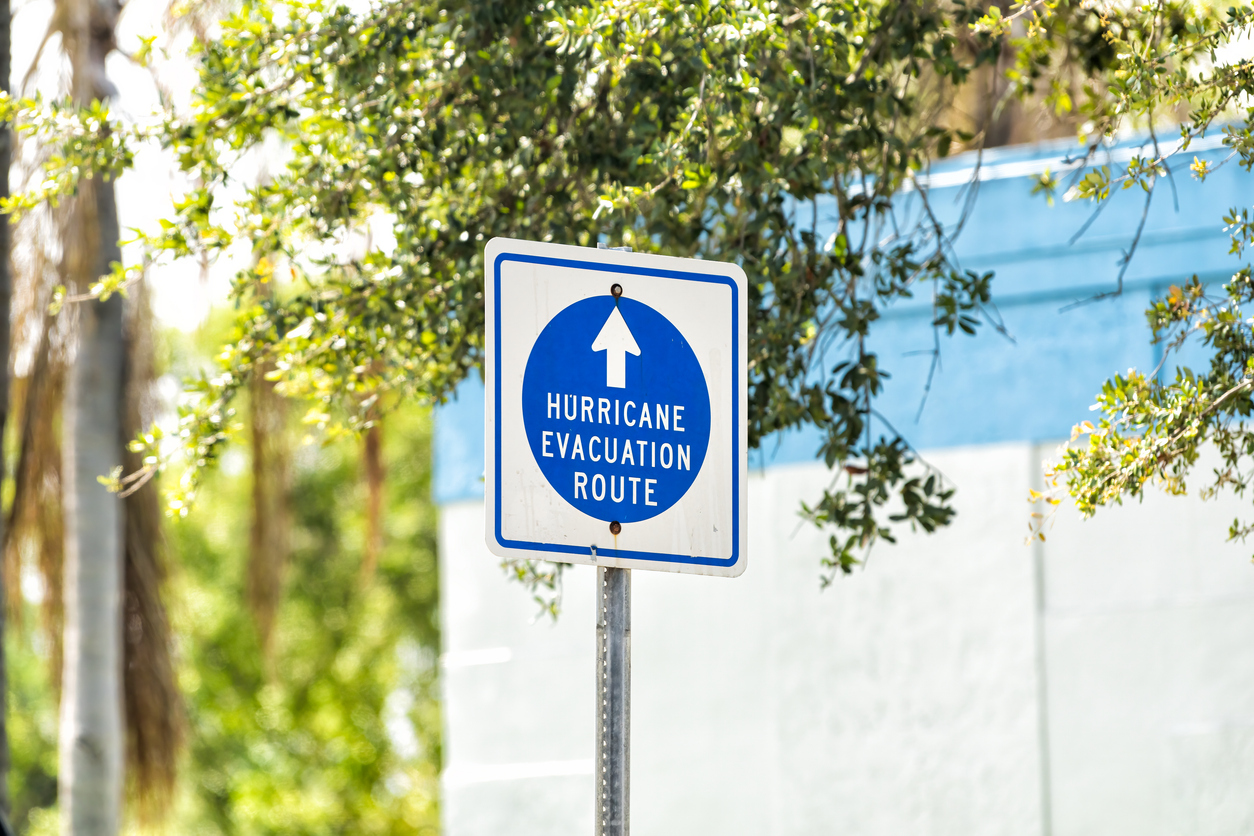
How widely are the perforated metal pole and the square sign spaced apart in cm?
10

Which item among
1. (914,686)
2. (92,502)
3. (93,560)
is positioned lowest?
(914,686)

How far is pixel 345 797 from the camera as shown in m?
23.9

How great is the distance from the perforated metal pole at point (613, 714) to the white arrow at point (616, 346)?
371mm

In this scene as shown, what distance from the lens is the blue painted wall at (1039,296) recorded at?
8.09 meters

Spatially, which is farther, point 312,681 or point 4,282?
point 312,681

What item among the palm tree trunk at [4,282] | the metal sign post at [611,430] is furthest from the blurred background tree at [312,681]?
the metal sign post at [611,430]

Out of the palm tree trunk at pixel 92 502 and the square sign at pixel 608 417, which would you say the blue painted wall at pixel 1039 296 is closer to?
the palm tree trunk at pixel 92 502

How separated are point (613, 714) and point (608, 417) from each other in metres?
0.53

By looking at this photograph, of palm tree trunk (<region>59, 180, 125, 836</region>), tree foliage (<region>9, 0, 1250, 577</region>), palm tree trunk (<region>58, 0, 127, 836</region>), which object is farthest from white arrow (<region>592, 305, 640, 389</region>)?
palm tree trunk (<region>58, 0, 127, 836</region>)

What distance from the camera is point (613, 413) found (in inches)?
122

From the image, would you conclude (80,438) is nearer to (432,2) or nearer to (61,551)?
(61,551)

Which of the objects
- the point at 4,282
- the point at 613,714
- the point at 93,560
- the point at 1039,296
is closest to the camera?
the point at 613,714

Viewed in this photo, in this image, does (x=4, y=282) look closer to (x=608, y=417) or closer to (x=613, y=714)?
(x=608, y=417)

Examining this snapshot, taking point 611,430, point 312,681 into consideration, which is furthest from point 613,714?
point 312,681
